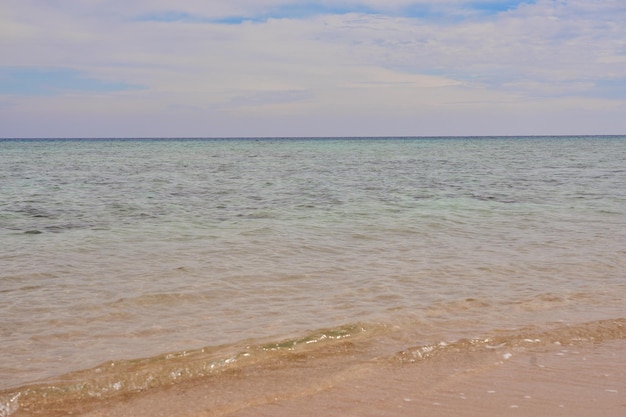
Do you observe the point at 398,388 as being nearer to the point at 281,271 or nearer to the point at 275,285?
the point at 275,285

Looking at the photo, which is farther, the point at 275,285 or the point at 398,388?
the point at 275,285

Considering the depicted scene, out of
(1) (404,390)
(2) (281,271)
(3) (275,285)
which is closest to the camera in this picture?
(1) (404,390)

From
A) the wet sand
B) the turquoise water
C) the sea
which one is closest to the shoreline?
the wet sand

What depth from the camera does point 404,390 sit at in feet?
15.6

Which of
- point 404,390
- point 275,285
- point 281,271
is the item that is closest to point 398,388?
point 404,390

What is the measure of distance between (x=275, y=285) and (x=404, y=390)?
11.8 feet

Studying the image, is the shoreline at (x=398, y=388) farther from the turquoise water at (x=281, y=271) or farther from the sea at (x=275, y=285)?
the turquoise water at (x=281, y=271)

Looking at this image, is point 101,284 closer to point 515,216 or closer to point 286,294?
point 286,294

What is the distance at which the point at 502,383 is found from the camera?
4875 mm

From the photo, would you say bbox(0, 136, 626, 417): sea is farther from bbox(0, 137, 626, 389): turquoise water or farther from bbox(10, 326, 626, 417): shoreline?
bbox(10, 326, 626, 417): shoreline

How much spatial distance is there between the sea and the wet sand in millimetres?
255

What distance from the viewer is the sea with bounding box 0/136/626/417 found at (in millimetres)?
5629

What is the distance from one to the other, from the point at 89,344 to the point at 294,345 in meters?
1.97

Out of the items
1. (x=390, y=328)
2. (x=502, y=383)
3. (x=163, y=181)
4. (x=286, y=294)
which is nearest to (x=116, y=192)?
(x=163, y=181)
